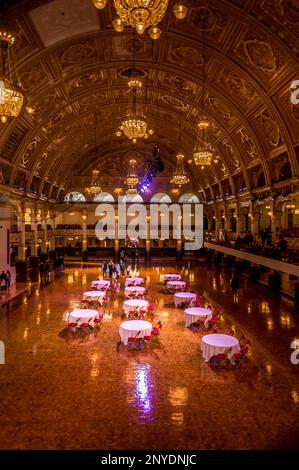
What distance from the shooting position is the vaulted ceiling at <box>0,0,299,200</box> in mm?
11523

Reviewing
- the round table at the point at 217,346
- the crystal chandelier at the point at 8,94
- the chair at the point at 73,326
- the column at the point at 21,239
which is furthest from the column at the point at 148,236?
the crystal chandelier at the point at 8,94

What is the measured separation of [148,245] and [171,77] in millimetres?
18453

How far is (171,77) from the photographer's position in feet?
59.5

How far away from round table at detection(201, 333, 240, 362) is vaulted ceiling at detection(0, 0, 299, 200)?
33.6 ft

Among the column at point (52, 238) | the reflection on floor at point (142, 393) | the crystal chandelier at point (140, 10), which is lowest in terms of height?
the reflection on floor at point (142, 393)

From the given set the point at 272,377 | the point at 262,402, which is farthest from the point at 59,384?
the point at 272,377

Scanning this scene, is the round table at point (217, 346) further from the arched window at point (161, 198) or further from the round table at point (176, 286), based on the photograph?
the arched window at point (161, 198)

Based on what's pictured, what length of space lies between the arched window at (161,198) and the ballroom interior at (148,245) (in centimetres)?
219

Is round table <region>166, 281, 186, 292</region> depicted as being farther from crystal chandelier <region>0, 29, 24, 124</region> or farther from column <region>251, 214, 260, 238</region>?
crystal chandelier <region>0, 29, 24, 124</region>

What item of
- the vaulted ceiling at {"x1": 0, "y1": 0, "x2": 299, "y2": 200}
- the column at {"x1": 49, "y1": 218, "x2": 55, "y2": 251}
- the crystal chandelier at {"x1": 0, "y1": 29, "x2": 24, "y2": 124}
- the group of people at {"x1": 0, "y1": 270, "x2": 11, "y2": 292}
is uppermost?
the vaulted ceiling at {"x1": 0, "y1": 0, "x2": 299, "y2": 200}

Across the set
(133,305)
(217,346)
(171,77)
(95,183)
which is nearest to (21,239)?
(95,183)

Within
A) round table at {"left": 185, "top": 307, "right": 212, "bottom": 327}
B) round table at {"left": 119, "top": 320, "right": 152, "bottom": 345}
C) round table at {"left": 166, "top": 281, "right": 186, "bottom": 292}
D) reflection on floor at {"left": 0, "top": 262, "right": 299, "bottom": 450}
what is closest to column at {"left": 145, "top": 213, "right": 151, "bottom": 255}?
round table at {"left": 166, "top": 281, "right": 186, "bottom": 292}

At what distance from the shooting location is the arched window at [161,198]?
34.5 metres

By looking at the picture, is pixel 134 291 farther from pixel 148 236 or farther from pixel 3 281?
pixel 148 236
